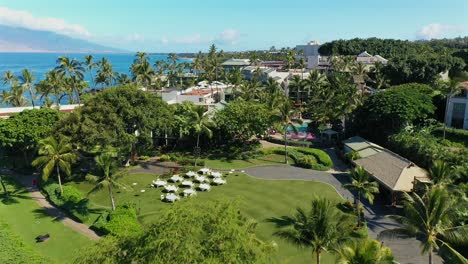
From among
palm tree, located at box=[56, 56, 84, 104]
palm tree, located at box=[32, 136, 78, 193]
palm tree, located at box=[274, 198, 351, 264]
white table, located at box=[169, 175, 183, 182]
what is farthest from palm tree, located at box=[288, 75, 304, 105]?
palm tree, located at box=[274, 198, 351, 264]

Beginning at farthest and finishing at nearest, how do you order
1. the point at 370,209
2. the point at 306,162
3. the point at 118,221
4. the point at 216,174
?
the point at 306,162 → the point at 216,174 → the point at 370,209 → the point at 118,221

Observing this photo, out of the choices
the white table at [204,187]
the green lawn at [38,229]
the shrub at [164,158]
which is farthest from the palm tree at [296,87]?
the green lawn at [38,229]

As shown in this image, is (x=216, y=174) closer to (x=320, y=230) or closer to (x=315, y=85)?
(x=320, y=230)

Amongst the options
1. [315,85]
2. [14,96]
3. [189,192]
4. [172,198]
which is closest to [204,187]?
[189,192]

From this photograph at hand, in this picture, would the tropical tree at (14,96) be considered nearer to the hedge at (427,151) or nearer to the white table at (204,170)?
the white table at (204,170)

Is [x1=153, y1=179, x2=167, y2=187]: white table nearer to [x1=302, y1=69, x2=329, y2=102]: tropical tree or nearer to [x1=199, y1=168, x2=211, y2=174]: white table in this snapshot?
Answer: [x1=199, y1=168, x2=211, y2=174]: white table
